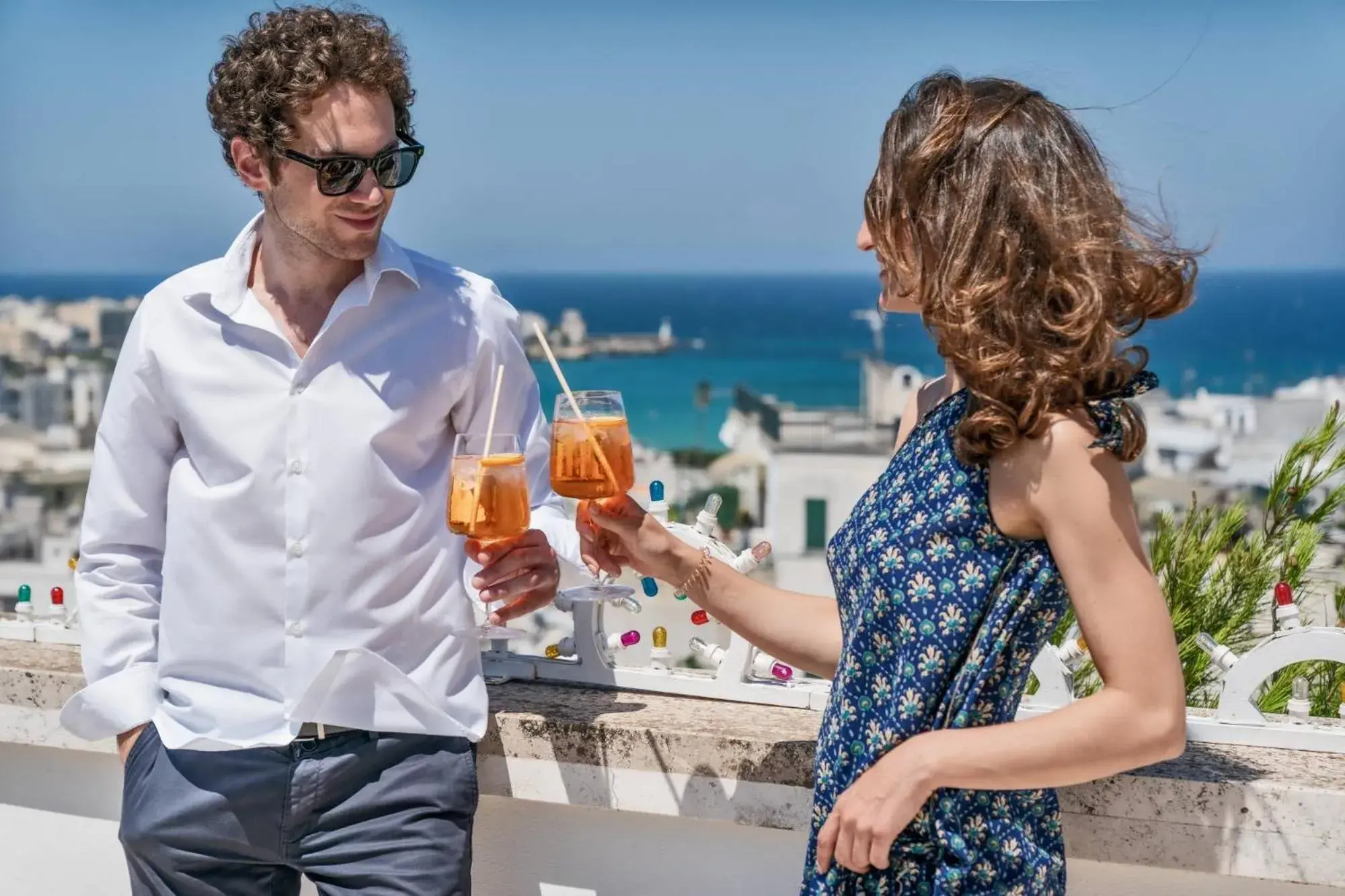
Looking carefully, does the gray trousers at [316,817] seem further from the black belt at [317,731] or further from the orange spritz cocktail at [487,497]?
the orange spritz cocktail at [487,497]

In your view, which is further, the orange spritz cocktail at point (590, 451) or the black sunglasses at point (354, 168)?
the black sunglasses at point (354, 168)

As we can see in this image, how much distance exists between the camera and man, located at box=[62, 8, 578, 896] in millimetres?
2162

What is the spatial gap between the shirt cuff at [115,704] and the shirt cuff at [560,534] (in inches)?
25.7

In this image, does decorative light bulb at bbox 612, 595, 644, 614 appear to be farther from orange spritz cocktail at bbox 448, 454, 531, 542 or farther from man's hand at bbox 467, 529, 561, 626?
orange spritz cocktail at bbox 448, 454, 531, 542

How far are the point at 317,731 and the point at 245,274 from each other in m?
0.71

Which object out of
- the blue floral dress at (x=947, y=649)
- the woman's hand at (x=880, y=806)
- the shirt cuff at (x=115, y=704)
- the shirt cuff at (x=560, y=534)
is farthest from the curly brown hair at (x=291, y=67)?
the woman's hand at (x=880, y=806)

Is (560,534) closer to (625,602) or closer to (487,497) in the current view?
(625,602)

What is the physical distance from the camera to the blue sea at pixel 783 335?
76312 mm

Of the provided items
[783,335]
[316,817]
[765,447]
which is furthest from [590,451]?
[783,335]

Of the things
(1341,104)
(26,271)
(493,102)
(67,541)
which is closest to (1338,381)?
(1341,104)

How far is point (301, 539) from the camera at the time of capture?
2178 mm

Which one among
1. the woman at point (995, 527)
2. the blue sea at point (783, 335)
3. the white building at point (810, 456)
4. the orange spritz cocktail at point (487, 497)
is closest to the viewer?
the woman at point (995, 527)

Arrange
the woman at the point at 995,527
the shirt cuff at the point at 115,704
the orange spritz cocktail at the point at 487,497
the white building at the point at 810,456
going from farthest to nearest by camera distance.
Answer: the white building at the point at 810,456
the shirt cuff at the point at 115,704
the orange spritz cocktail at the point at 487,497
the woman at the point at 995,527

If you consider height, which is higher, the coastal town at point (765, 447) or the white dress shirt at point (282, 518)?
the coastal town at point (765, 447)
